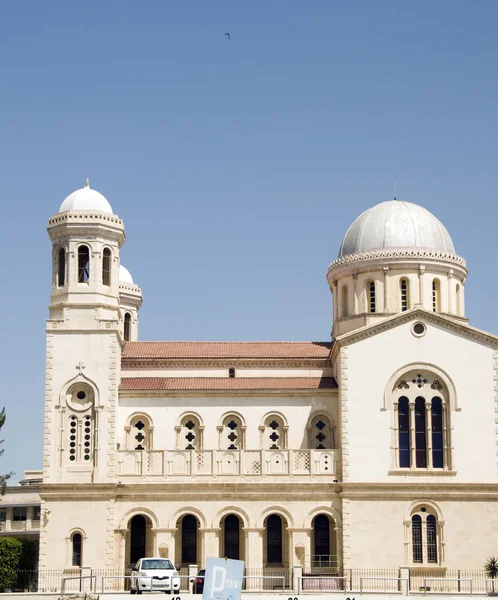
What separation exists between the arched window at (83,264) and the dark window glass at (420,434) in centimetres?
1828

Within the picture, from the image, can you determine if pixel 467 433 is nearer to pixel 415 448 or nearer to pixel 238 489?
pixel 415 448

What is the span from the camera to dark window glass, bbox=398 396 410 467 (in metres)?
60.7

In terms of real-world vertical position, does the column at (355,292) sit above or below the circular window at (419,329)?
above

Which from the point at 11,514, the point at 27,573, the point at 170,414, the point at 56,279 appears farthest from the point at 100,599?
the point at 11,514

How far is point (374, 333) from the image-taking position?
203 feet

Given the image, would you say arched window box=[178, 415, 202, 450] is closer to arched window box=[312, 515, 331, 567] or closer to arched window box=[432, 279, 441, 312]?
arched window box=[312, 515, 331, 567]

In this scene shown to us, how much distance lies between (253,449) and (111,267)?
1208 cm

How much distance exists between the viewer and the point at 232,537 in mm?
61000

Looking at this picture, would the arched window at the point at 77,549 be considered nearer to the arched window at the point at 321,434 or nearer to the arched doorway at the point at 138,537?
the arched doorway at the point at 138,537

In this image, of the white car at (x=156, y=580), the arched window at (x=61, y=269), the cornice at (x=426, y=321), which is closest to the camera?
the white car at (x=156, y=580)

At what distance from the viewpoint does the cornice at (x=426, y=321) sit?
6166cm

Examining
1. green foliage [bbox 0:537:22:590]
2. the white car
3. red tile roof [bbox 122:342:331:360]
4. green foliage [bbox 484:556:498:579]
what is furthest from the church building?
the white car

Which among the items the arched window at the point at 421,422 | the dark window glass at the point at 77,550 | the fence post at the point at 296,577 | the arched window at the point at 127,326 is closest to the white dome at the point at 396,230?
the arched window at the point at 421,422

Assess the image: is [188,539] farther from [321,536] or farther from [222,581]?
[222,581]
